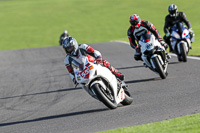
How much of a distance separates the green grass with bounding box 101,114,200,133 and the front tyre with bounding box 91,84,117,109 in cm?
150

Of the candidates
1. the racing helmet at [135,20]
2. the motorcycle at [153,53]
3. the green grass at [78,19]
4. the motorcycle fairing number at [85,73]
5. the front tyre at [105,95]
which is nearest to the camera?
the front tyre at [105,95]

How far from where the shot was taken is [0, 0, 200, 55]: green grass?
133 feet

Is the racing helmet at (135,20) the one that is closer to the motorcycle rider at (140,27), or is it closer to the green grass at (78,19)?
the motorcycle rider at (140,27)

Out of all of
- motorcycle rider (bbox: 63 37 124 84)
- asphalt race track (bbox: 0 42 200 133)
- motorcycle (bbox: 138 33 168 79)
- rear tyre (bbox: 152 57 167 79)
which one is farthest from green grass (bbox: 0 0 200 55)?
motorcycle rider (bbox: 63 37 124 84)

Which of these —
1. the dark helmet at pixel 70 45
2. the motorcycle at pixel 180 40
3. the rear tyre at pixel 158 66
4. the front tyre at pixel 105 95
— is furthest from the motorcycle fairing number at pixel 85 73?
the motorcycle at pixel 180 40

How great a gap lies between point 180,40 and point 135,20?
313cm

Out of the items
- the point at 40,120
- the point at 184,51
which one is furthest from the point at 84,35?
the point at 40,120

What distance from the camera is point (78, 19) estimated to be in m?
52.8

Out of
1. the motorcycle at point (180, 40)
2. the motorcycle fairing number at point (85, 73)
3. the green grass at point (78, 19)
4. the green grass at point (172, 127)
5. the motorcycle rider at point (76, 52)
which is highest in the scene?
the motorcycle rider at point (76, 52)

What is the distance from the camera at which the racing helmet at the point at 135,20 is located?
12547mm

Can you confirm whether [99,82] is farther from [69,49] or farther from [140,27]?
[140,27]

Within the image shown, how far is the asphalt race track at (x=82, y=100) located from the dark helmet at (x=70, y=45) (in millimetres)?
1268

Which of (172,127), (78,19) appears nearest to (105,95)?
(172,127)

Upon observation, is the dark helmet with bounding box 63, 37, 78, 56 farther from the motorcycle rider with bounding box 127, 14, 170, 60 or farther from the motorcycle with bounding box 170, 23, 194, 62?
the motorcycle with bounding box 170, 23, 194, 62
